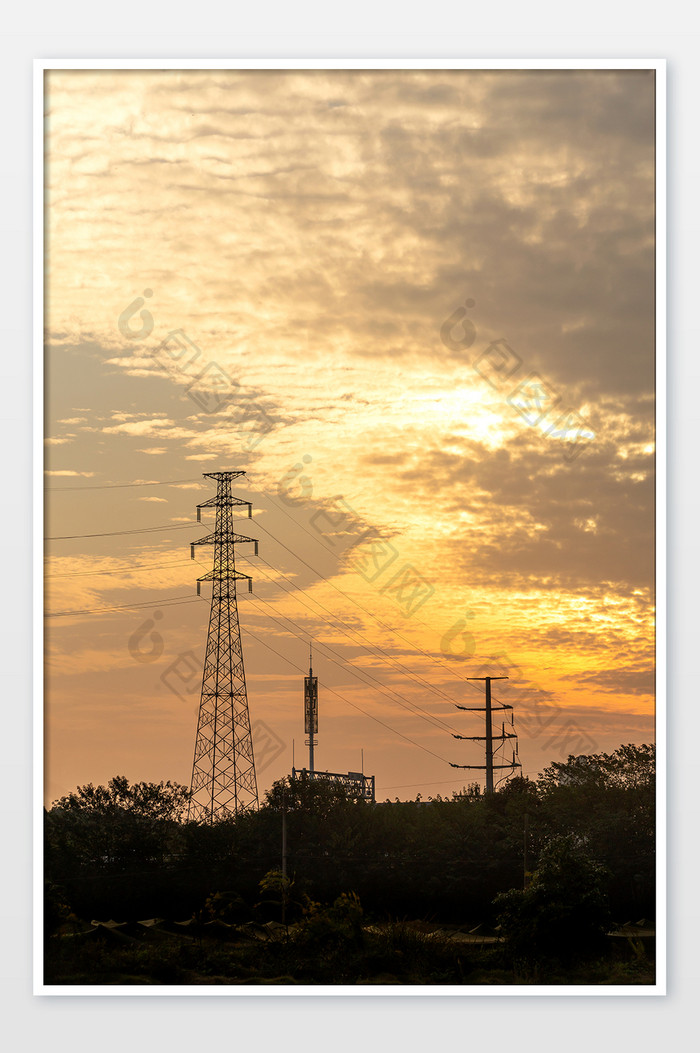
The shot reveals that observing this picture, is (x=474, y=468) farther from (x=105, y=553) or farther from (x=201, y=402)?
(x=105, y=553)

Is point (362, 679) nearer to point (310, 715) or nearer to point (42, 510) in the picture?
point (310, 715)

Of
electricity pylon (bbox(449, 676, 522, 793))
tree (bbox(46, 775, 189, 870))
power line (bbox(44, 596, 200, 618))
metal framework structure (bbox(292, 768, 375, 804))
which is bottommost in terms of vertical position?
tree (bbox(46, 775, 189, 870))

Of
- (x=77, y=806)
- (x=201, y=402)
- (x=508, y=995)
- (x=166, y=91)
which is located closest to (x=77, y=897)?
(x=77, y=806)

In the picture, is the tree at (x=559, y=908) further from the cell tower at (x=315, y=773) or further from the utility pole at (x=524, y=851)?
the cell tower at (x=315, y=773)

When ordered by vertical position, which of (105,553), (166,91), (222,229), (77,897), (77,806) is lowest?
(77,897)

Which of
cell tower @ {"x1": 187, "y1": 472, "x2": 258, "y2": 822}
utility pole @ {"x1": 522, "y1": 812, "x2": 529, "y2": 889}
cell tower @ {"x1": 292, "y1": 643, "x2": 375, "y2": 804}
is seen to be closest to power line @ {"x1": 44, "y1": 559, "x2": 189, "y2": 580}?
cell tower @ {"x1": 187, "y1": 472, "x2": 258, "y2": 822}

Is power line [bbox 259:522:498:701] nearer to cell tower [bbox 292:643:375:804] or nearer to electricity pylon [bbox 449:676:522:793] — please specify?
electricity pylon [bbox 449:676:522:793]

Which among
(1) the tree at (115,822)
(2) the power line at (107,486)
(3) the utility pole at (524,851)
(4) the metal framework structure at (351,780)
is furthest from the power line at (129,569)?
(3) the utility pole at (524,851)
